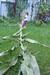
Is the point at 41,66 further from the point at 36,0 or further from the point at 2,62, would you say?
the point at 36,0

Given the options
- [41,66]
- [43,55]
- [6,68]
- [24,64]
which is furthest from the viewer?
[43,55]

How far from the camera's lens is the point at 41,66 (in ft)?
17.5

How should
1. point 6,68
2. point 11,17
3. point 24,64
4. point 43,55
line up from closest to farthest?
point 24,64 → point 6,68 → point 43,55 → point 11,17

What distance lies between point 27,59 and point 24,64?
10cm

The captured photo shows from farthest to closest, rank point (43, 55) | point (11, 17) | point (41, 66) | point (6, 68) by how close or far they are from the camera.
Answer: point (11, 17) → point (43, 55) → point (41, 66) → point (6, 68)

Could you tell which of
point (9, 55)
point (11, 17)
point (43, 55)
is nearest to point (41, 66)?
point (43, 55)

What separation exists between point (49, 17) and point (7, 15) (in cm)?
244

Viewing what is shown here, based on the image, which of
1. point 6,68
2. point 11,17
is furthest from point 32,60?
point 11,17

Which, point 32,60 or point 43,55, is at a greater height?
point 32,60

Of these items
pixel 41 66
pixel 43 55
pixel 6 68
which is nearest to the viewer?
pixel 6 68

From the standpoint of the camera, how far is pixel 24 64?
3082 millimetres

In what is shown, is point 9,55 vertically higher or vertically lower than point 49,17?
higher

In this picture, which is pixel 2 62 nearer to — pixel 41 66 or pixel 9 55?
pixel 9 55

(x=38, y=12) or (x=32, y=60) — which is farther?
(x=38, y=12)
